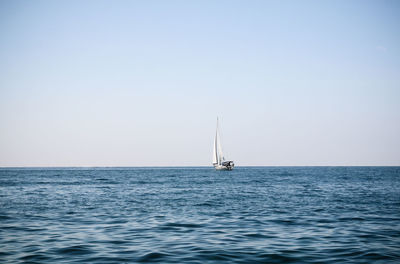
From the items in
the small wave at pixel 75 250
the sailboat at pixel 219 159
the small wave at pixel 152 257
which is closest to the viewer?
the small wave at pixel 152 257

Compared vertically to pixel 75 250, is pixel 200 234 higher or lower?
lower

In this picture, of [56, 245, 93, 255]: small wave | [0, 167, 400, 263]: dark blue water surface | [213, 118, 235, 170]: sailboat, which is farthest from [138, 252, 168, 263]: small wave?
[213, 118, 235, 170]: sailboat

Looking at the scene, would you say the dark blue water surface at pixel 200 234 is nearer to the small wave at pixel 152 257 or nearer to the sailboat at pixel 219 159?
the small wave at pixel 152 257

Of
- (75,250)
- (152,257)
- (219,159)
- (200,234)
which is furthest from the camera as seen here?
(219,159)

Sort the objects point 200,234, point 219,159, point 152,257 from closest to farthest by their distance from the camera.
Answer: point 152,257, point 200,234, point 219,159

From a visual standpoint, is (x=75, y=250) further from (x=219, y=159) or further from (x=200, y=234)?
(x=219, y=159)

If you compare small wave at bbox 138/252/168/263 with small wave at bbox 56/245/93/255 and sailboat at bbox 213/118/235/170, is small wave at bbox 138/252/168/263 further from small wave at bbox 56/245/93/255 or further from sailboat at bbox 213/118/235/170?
sailboat at bbox 213/118/235/170

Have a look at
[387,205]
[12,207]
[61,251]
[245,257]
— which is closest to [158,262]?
[245,257]

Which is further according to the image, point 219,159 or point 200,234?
point 219,159

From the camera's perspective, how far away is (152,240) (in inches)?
555

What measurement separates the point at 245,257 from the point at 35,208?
18.8m

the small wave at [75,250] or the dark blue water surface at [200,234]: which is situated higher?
the small wave at [75,250]

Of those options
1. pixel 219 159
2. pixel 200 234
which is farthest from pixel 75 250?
pixel 219 159

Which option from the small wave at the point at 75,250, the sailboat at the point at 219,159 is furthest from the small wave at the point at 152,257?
the sailboat at the point at 219,159
